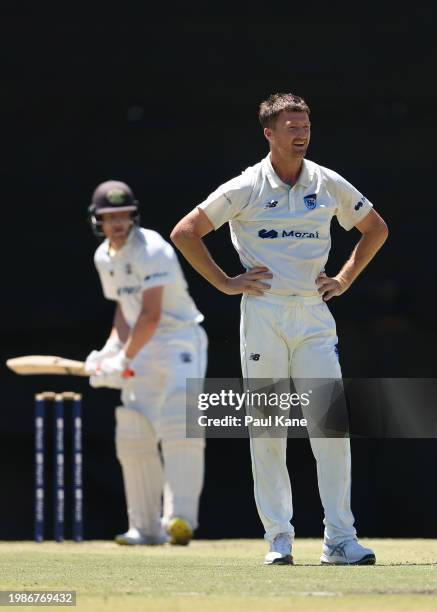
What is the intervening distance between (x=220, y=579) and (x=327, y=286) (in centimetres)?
94

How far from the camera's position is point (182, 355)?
21.1 ft

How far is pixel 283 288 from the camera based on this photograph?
4648mm

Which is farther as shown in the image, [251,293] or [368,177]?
[368,177]

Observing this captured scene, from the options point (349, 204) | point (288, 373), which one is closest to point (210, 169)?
point (349, 204)

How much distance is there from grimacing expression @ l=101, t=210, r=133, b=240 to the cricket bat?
51 cm

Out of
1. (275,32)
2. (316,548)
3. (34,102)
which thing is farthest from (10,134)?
(316,548)

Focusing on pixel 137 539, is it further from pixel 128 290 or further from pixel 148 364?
pixel 128 290

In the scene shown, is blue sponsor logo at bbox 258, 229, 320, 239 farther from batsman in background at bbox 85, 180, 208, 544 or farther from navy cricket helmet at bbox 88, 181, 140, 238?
navy cricket helmet at bbox 88, 181, 140, 238

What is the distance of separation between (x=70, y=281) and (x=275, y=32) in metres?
1.34

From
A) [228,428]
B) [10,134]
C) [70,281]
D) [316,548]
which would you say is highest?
[10,134]

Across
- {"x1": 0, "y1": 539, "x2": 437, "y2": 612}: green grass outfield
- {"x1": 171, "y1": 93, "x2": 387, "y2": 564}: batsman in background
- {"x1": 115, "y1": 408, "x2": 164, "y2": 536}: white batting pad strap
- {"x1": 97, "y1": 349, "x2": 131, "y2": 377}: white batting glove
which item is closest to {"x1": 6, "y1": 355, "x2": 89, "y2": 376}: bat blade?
{"x1": 97, "y1": 349, "x2": 131, "y2": 377}: white batting glove

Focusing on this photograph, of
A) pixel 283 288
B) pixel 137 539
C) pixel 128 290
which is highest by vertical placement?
pixel 128 290

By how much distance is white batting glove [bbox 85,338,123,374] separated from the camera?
6383 millimetres

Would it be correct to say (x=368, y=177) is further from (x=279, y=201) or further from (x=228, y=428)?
(x=279, y=201)
